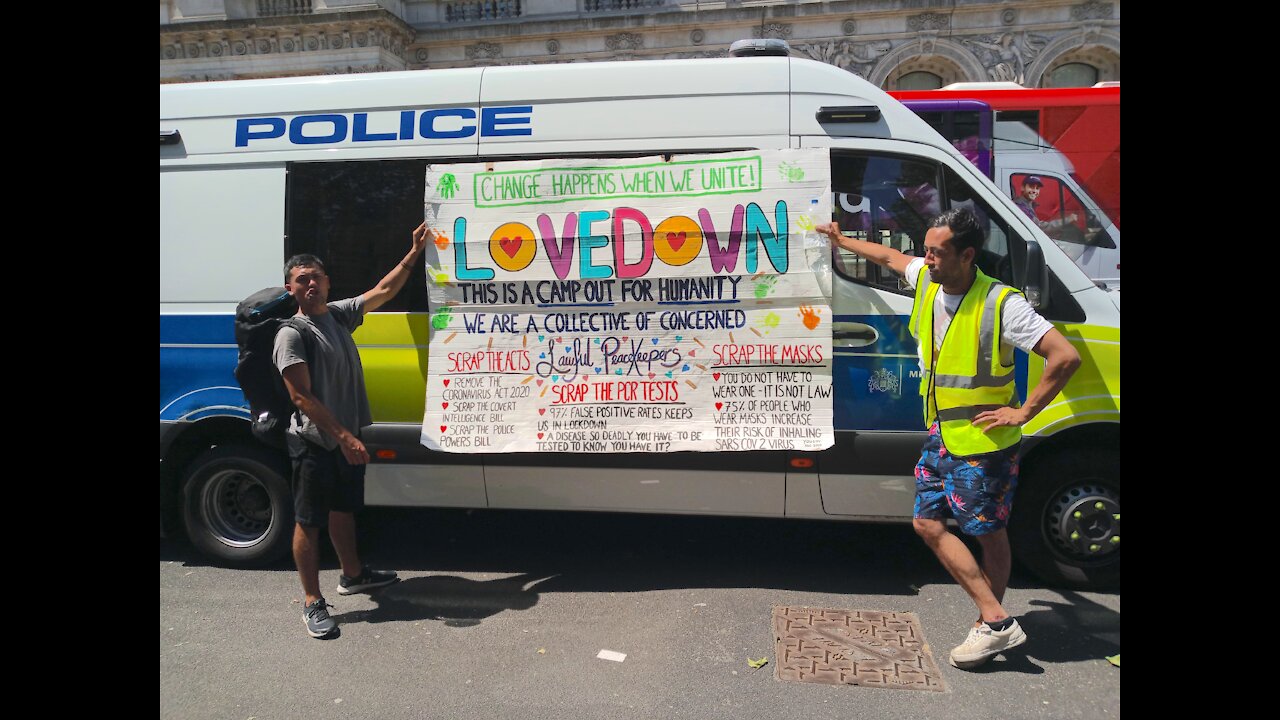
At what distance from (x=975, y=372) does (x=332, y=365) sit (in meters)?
2.97

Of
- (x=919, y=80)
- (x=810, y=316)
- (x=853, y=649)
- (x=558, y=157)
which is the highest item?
(x=919, y=80)

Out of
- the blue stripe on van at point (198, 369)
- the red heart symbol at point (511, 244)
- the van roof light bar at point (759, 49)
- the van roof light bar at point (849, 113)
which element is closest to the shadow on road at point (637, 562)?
the blue stripe on van at point (198, 369)

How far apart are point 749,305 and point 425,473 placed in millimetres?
1989

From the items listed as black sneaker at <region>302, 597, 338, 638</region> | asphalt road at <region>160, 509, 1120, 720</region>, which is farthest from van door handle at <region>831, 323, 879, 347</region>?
black sneaker at <region>302, 597, 338, 638</region>

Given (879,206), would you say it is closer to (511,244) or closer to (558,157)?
(558,157)

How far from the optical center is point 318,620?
160 inches

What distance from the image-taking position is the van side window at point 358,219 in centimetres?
450

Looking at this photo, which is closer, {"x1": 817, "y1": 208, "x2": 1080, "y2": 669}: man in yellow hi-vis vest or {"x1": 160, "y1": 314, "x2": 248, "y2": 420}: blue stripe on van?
{"x1": 817, "y1": 208, "x2": 1080, "y2": 669}: man in yellow hi-vis vest

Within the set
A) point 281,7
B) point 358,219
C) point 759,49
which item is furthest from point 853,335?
point 281,7

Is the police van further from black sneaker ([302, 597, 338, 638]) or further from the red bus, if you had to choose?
the red bus

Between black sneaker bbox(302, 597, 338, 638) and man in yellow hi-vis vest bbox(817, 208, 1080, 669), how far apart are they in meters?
2.82

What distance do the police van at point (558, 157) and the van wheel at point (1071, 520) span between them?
0.01 metres

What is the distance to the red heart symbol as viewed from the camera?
4398mm
